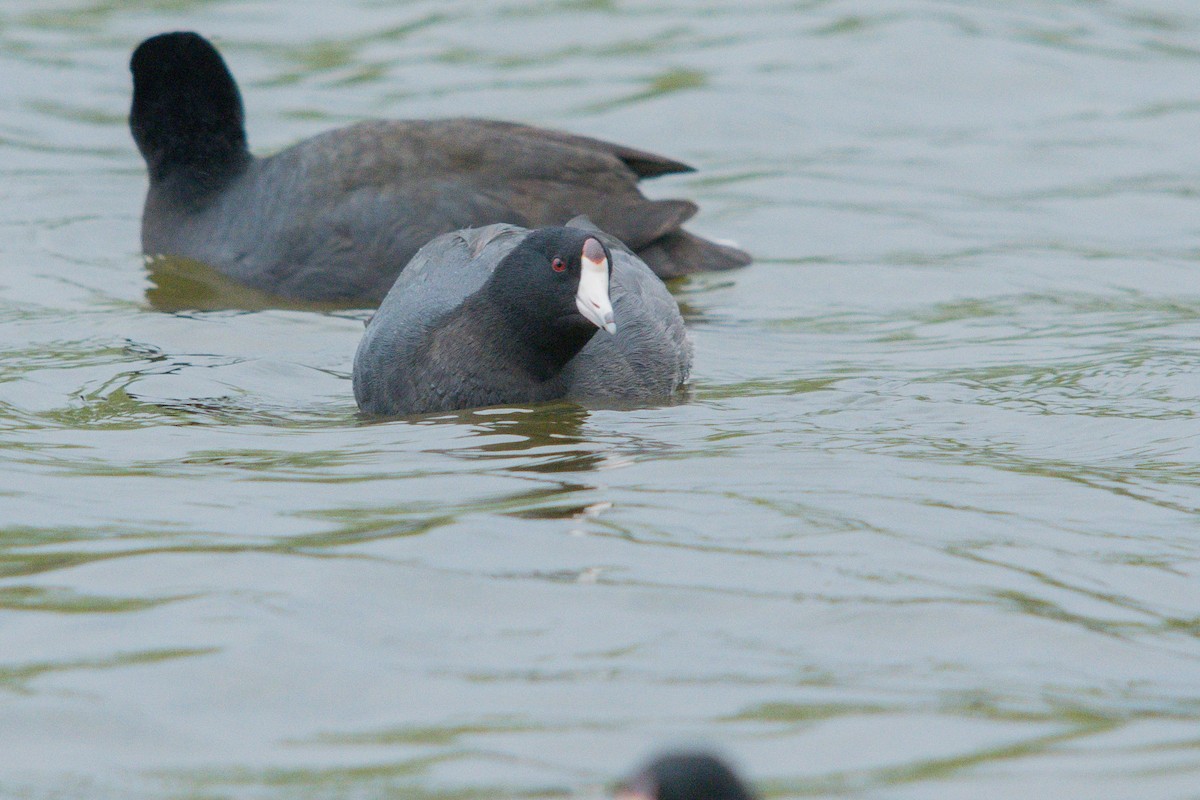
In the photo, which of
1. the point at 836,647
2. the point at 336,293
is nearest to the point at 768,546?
the point at 836,647

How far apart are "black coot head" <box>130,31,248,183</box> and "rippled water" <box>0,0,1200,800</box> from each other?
22.7 inches

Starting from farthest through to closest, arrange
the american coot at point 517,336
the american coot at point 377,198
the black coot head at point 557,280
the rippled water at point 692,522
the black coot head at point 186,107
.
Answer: the black coot head at point 186,107
the american coot at point 377,198
the american coot at point 517,336
the black coot head at point 557,280
the rippled water at point 692,522

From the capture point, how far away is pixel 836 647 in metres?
3.54

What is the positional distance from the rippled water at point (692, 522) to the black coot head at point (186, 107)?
0.58 meters

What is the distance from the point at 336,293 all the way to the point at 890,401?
278 cm

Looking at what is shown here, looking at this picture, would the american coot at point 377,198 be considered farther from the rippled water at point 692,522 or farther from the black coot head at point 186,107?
the rippled water at point 692,522

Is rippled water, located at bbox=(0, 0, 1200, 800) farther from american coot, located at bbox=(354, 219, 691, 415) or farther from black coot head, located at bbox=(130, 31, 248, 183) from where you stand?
black coot head, located at bbox=(130, 31, 248, 183)

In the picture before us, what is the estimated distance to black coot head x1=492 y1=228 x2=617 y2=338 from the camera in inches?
218

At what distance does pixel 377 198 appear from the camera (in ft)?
25.1

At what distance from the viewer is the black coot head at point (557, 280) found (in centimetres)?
554

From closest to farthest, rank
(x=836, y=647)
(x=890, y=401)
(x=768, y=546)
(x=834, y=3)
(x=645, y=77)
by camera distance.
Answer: (x=836, y=647) < (x=768, y=546) < (x=890, y=401) < (x=645, y=77) < (x=834, y=3)

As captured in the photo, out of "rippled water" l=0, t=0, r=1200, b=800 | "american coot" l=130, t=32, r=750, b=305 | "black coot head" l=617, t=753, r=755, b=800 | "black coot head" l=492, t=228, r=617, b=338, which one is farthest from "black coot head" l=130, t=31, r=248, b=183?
"black coot head" l=617, t=753, r=755, b=800

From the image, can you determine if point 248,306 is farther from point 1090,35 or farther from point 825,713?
point 1090,35

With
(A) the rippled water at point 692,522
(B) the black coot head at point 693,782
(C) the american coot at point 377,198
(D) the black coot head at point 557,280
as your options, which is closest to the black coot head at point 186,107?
(C) the american coot at point 377,198
